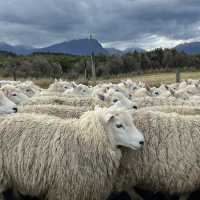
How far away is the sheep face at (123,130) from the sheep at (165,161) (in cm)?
50

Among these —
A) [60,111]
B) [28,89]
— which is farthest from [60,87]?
[60,111]

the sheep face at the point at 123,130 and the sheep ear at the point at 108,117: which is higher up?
the sheep ear at the point at 108,117

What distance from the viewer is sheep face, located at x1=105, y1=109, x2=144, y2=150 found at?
5.59 m

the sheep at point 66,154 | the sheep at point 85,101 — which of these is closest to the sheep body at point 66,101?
the sheep at point 85,101

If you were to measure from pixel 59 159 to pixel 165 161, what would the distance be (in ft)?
5.44

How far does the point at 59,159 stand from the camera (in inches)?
217

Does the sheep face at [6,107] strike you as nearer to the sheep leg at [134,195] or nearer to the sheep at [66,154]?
the sheep at [66,154]

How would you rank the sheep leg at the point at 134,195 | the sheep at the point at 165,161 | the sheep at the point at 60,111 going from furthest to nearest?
the sheep at the point at 60,111 < the sheep leg at the point at 134,195 < the sheep at the point at 165,161

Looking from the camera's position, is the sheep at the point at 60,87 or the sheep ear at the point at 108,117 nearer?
the sheep ear at the point at 108,117

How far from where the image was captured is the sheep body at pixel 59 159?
546 cm

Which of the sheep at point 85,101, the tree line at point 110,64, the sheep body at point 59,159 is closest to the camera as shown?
the sheep body at point 59,159

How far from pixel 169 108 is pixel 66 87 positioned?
655 cm

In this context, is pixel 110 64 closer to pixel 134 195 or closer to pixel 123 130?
pixel 134 195

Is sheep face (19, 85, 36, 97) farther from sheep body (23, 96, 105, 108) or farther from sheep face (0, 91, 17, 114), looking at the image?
sheep face (0, 91, 17, 114)
